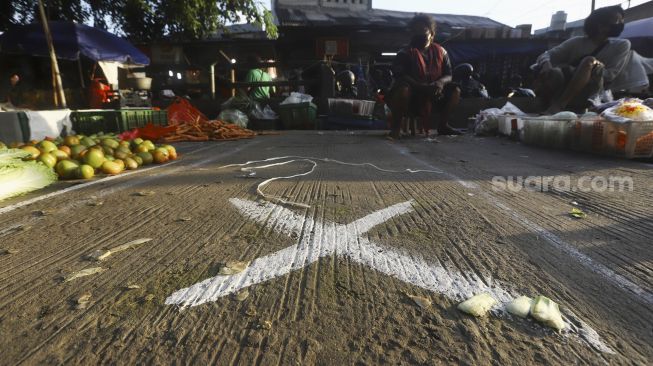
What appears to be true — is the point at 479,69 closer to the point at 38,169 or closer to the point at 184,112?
the point at 184,112

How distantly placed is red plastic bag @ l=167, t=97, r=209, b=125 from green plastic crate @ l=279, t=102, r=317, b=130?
205 centimetres

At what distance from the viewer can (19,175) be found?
95.4 inches

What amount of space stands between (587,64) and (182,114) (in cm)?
799

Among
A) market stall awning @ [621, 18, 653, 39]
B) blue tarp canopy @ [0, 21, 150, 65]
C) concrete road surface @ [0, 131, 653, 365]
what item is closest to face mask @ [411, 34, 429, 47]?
concrete road surface @ [0, 131, 653, 365]

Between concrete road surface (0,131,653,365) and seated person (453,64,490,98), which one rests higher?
seated person (453,64,490,98)

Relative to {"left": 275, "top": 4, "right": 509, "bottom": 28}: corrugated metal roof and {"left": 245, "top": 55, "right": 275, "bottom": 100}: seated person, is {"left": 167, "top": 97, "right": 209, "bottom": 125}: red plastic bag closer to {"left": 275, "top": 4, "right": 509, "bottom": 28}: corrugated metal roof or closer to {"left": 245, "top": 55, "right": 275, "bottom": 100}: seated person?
{"left": 245, "top": 55, "right": 275, "bottom": 100}: seated person

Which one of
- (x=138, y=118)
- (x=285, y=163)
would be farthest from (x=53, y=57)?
(x=285, y=163)

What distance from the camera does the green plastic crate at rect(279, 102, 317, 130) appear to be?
28.5ft

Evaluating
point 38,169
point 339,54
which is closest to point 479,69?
point 339,54

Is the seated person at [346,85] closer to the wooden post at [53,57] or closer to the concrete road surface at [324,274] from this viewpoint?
the wooden post at [53,57]

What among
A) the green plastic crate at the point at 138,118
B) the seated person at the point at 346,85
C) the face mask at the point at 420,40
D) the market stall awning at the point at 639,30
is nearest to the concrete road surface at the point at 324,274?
the face mask at the point at 420,40

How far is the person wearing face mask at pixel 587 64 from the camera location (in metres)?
5.64

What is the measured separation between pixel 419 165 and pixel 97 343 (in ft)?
9.86

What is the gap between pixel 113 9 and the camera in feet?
46.6
